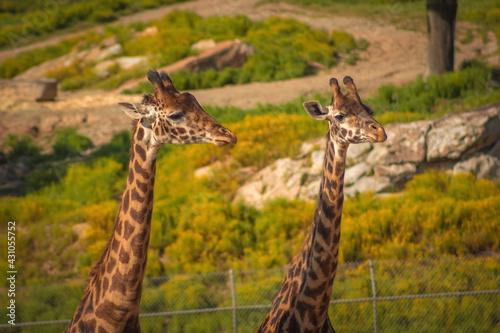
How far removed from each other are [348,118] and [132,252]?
2.28 meters

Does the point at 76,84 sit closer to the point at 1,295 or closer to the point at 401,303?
the point at 1,295

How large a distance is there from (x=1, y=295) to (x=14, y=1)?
38.6m

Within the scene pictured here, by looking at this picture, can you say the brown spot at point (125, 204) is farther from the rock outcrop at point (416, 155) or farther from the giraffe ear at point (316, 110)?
the rock outcrop at point (416, 155)

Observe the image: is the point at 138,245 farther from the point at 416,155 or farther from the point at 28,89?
the point at 28,89

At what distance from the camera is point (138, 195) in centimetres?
443

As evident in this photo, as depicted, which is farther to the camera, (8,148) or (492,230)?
(8,148)

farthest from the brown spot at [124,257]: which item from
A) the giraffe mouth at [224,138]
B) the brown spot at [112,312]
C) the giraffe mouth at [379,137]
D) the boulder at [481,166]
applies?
the boulder at [481,166]

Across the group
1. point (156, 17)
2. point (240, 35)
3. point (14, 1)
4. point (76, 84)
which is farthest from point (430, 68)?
point (14, 1)

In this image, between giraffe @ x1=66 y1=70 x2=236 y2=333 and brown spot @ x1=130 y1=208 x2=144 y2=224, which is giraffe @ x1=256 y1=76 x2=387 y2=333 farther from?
brown spot @ x1=130 y1=208 x2=144 y2=224

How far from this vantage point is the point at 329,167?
5.07 meters

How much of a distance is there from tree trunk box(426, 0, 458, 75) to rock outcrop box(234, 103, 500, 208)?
13.8 ft

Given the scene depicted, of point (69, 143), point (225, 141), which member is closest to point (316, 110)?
point (225, 141)

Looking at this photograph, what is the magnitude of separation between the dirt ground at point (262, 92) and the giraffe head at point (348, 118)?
13.0 meters

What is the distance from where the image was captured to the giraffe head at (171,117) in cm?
421
